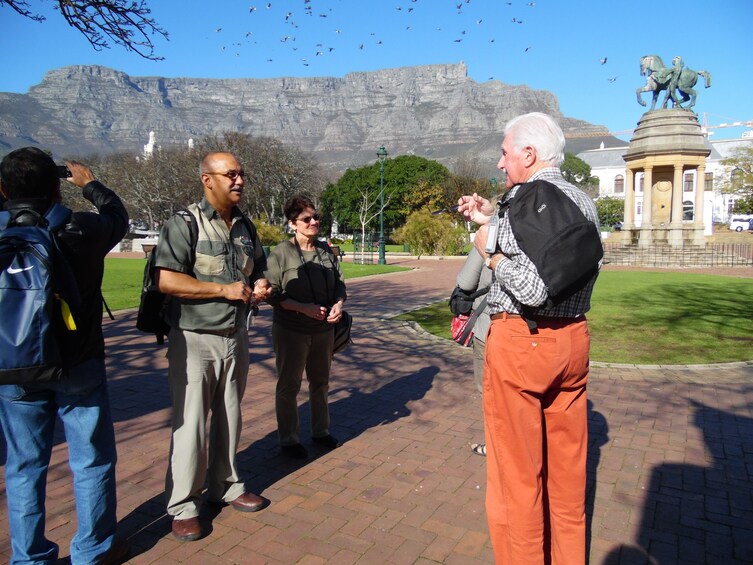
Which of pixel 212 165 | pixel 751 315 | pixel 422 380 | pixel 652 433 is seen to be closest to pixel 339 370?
pixel 422 380

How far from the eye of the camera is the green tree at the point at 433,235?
3253 centimetres

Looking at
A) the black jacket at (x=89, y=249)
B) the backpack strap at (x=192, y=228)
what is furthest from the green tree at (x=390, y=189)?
the black jacket at (x=89, y=249)

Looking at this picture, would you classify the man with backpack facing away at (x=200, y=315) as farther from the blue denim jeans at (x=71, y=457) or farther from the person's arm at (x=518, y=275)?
the person's arm at (x=518, y=275)

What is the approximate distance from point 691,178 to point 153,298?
89774 mm

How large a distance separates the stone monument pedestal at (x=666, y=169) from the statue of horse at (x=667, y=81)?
1.52 m

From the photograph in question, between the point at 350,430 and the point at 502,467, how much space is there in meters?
2.87

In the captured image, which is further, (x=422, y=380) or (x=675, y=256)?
(x=675, y=256)

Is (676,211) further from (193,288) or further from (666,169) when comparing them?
(193,288)

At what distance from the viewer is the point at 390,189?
64.8m

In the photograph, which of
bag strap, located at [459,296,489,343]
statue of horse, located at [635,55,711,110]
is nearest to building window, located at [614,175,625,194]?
statue of horse, located at [635,55,711,110]

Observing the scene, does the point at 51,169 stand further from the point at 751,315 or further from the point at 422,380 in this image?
the point at 751,315

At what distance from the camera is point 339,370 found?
741 cm

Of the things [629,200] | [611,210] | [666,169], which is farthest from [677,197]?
[611,210]

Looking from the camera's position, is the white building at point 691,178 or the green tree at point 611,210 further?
the green tree at point 611,210
